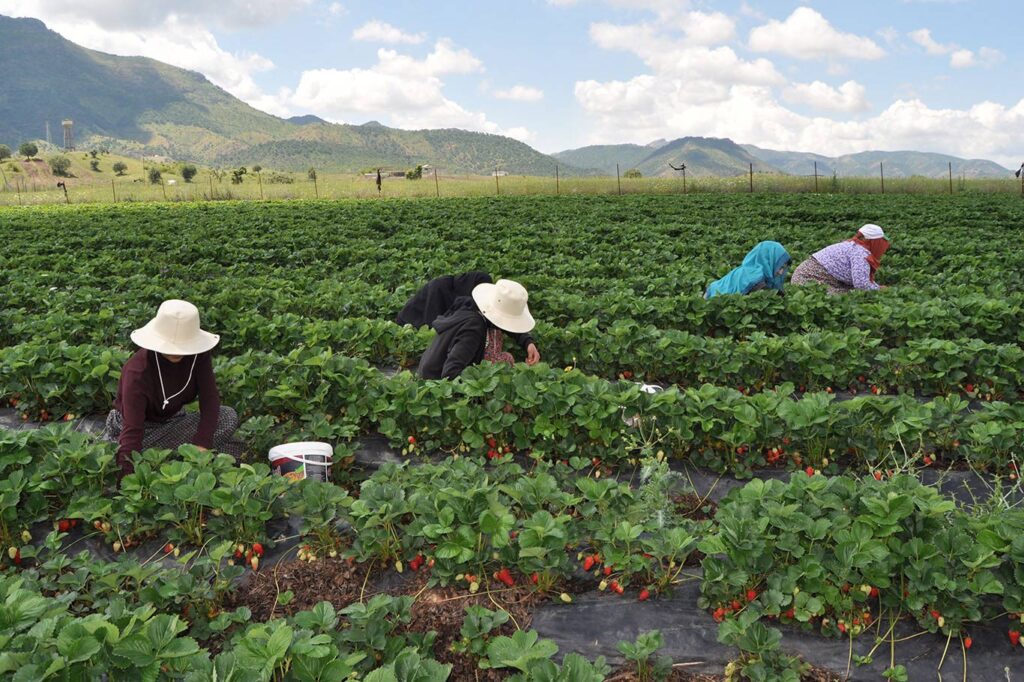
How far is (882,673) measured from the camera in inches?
105

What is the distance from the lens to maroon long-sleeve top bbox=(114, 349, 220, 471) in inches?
156

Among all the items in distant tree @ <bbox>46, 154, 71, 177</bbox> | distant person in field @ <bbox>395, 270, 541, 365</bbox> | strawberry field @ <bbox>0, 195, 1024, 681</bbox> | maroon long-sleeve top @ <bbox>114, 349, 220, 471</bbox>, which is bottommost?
strawberry field @ <bbox>0, 195, 1024, 681</bbox>

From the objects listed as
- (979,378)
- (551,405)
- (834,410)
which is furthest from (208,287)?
(979,378)

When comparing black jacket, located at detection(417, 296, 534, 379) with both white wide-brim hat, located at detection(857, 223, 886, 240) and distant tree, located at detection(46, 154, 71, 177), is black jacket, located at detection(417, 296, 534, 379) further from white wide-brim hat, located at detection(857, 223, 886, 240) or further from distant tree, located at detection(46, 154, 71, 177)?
distant tree, located at detection(46, 154, 71, 177)

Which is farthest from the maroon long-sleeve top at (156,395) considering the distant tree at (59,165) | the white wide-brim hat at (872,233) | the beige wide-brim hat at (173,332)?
the distant tree at (59,165)

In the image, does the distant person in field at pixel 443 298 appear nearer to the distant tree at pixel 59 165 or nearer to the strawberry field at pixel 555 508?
the strawberry field at pixel 555 508

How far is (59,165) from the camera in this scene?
80000 millimetres

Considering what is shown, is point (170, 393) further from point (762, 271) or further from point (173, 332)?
point (762, 271)

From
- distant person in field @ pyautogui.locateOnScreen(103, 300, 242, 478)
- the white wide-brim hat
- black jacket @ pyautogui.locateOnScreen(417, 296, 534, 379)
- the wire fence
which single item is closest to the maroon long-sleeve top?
distant person in field @ pyautogui.locateOnScreen(103, 300, 242, 478)

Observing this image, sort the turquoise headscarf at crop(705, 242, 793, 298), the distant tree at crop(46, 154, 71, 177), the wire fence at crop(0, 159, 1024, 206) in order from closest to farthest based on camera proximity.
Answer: the turquoise headscarf at crop(705, 242, 793, 298) < the wire fence at crop(0, 159, 1024, 206) < the distant tree at crop(46, 154, 71, 177)

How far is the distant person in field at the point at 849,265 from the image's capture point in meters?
8.44

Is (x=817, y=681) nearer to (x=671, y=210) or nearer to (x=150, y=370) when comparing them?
(x=150, y=370)

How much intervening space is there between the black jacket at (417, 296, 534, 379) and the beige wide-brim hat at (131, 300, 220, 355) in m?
1.70

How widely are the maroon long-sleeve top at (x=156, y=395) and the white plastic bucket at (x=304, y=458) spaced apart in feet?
1.47
